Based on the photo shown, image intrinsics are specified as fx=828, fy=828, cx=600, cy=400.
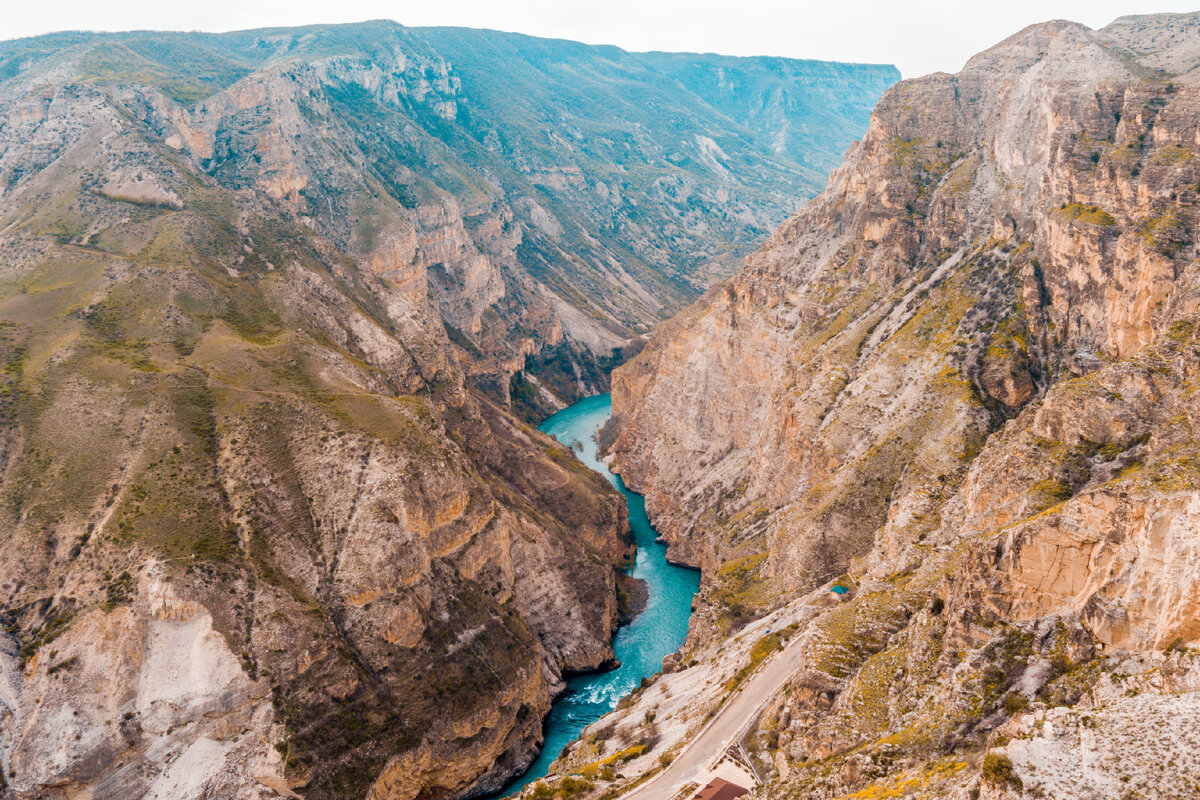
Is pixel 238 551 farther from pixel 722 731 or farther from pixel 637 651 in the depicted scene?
pixel 637 651

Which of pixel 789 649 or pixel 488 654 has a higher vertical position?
pixel 789 649

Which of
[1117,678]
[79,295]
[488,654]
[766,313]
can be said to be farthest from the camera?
[766,313]

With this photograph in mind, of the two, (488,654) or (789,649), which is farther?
(488,654)

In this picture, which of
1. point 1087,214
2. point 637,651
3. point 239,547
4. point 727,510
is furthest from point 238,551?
point 1087,214

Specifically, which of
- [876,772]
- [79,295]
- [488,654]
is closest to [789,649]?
[876,772]

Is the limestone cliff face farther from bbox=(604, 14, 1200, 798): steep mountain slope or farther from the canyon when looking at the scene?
bbox=(604, 14, 1200, 798): steep mountain slope

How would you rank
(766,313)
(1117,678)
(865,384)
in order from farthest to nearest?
1. (766,313)
2. (865,384)
3. (1117,678)

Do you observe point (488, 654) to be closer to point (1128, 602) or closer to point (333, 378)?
point (333, 378)
